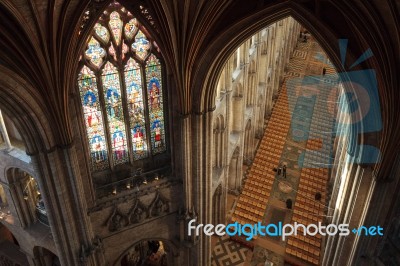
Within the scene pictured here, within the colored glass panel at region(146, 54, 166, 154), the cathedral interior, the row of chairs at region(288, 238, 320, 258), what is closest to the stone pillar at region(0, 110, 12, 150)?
the cathedral interior

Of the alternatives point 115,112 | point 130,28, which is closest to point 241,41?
point 130,28

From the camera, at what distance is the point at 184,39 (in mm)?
11750

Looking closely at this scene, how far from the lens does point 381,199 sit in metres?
12.3

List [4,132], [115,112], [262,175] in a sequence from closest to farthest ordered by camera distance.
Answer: [115,112] < [4,132] < [262,175]

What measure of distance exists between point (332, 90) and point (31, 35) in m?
30.8

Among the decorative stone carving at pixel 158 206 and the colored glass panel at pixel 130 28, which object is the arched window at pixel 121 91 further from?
the decorative stone carving at pixel 158 206

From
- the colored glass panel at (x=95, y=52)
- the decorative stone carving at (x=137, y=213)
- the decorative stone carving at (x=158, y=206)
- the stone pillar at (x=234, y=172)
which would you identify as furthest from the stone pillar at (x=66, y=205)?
the stone pillar at (x=234, y=172)

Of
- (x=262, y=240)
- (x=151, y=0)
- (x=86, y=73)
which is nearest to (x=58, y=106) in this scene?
(x=86, y=73)

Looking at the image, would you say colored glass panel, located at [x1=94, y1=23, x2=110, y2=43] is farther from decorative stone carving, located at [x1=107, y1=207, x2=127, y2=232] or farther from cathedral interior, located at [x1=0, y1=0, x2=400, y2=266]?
decorative stone carving, located at [x1=107, y1=207, x2=127, y2=232]

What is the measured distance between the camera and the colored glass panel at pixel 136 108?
41.3ft

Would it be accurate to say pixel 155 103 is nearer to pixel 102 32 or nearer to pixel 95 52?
pixel 95 52

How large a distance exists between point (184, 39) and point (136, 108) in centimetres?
312

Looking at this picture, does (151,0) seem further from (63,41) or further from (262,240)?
(262,240)

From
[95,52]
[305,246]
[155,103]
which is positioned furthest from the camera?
[305,246]
